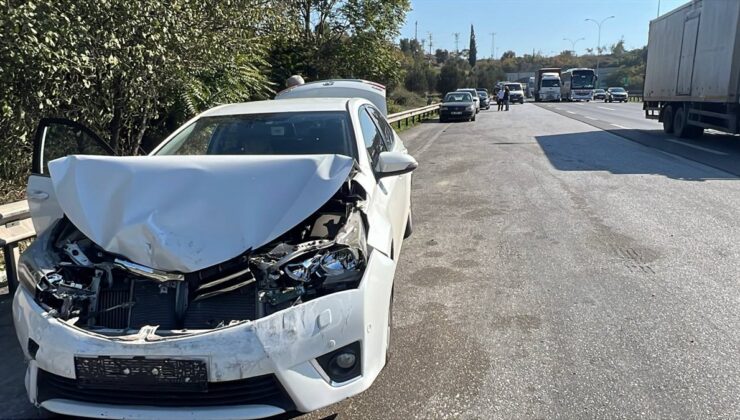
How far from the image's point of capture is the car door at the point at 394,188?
4.30 meters

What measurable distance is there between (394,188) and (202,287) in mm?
2092

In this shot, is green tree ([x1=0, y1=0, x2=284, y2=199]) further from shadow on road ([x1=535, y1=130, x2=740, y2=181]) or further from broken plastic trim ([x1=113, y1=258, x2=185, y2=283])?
shadow on road ([x1=535, y1=130, x2=740, y2=181])

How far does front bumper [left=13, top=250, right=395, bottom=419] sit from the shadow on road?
946 cm

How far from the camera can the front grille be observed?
2.58m

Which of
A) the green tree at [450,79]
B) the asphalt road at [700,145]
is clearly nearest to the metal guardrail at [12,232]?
the asphalt road at [700,145]

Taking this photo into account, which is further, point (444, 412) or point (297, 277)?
point (444, 412)

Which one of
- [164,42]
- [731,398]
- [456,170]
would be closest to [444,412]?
[731,398]

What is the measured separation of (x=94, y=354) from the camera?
8.43 feet

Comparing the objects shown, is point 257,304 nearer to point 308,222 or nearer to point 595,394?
point 308,222

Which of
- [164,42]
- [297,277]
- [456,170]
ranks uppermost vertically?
[164,42]

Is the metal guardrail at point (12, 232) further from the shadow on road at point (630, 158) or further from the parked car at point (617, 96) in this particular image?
the parked car at point (617, 96)

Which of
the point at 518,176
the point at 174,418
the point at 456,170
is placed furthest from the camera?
the point at 456,170

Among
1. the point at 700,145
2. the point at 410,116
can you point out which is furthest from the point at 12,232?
the point at 410,116

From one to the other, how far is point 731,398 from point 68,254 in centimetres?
385
